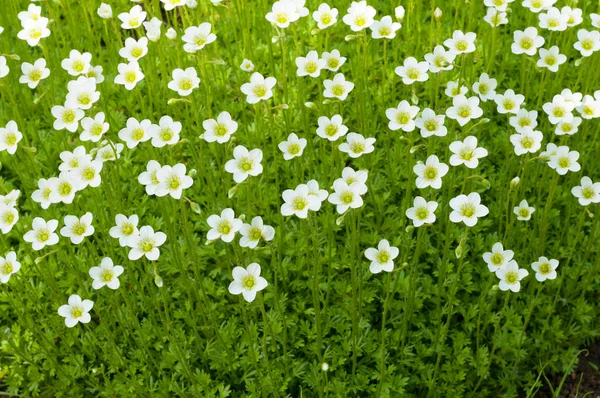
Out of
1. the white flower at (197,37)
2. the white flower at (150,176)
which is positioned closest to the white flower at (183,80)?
the white flower at (197,37)

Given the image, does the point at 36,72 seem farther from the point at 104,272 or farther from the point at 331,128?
the point at 331,128

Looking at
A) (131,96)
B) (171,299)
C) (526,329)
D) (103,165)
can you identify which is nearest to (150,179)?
(103,165)

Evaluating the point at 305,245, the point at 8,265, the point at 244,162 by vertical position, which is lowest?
the point at 305,245

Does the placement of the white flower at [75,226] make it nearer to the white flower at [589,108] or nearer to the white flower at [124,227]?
the white flower at [124,227]

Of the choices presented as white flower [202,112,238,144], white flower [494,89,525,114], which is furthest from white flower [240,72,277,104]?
white flower [494,89,525,114]

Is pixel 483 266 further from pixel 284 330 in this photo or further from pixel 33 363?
pixel 33 363

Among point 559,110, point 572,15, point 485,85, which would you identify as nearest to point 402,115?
point 485,85

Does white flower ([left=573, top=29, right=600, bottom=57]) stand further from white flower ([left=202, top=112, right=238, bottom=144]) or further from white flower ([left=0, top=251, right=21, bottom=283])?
white flower ([left=0, top=251, right=21, bottom=283])
